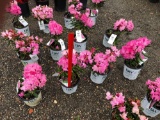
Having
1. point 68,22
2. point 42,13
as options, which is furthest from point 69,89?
point 68,22

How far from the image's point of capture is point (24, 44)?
210 cm

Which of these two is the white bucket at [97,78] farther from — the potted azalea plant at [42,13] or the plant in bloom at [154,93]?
the potted azalea plant at [42,13]

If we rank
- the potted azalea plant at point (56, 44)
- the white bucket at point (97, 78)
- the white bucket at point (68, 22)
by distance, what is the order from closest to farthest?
the white bucket at point (97, 78), the potted azalea plant at point (56, 44), the white bucket at point (68, 22)

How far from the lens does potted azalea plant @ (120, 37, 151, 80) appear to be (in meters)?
2.00

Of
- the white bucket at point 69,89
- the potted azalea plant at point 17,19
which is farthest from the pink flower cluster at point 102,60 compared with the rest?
the potted azalea plant at point 17,19

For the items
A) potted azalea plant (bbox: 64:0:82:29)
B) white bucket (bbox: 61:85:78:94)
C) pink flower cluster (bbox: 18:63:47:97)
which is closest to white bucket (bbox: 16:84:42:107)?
pink flower cluster (bbox: 18:63:47:97)

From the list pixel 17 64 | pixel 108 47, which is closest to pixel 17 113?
pixel 17 64

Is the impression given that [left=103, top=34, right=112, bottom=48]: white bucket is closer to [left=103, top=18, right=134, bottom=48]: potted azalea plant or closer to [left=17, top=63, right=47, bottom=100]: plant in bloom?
[left=103, top=18, right=134, bottom=48]: potted azalea plant

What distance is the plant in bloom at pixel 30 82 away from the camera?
5.59 feet

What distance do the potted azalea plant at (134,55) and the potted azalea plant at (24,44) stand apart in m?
1.05

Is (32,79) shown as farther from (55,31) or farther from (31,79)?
(55,31)

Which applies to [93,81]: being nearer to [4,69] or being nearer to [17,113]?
[17,113]

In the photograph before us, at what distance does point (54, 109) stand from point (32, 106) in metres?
0.26

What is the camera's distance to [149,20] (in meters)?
3.44
